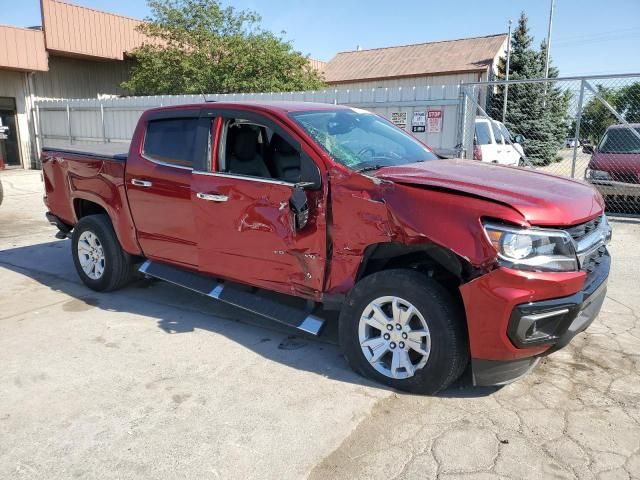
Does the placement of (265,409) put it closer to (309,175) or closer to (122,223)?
(309,175)

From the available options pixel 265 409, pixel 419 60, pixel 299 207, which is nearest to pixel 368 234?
pixel 299 207

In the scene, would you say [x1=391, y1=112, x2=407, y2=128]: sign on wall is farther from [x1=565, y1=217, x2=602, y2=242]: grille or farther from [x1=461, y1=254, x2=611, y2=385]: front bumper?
[x1=461, y1=254, x2=611, y2=385]: front bumper

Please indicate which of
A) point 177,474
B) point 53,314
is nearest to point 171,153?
point 53,314

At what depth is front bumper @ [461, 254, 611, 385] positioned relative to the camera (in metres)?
2.93

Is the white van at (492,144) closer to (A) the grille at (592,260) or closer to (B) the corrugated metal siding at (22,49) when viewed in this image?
(A) the grille at (592,260)

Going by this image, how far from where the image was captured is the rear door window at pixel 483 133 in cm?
1183

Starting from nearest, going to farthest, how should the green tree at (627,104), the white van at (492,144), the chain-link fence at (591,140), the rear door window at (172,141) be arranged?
the rear door window at (172,141)
the chain-link fence at (591,140)
the white van at (492,144)
the green tree at (627,104)

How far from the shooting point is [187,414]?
3.23m

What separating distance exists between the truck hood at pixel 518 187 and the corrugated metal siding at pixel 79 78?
61.8 ft

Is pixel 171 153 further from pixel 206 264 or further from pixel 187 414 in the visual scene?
pixel 187 414

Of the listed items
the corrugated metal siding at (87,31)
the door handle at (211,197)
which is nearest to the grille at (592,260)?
the door handle at (211,197)

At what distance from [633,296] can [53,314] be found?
5.73 metres

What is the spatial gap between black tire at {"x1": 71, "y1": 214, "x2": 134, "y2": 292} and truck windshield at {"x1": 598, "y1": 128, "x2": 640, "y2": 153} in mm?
9114

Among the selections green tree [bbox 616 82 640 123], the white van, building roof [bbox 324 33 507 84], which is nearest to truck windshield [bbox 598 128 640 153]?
the white van
